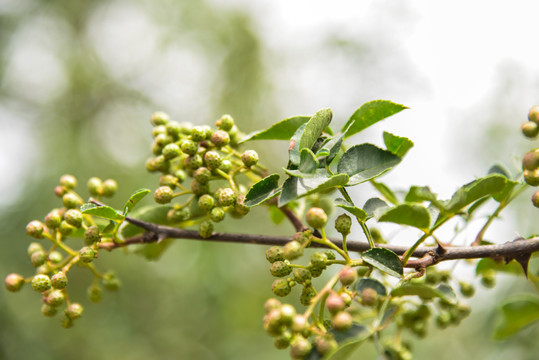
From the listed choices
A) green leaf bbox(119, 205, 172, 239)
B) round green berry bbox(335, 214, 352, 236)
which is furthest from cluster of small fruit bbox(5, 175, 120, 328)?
round green berry bbox(335, 214, 352, 236)

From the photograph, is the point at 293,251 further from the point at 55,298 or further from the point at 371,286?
the point at 55,298

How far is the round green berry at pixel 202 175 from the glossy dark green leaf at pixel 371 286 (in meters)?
0.61

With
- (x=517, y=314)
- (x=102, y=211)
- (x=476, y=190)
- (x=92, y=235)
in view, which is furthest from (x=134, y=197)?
(x=517, y=314)

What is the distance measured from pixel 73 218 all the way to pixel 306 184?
818 millimetres

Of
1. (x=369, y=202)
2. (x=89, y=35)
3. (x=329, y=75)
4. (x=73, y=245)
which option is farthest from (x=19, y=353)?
(x=89, y=35)

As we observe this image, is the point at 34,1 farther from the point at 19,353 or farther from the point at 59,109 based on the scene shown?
the point at 19,353

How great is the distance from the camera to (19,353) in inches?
249

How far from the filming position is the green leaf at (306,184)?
99cm

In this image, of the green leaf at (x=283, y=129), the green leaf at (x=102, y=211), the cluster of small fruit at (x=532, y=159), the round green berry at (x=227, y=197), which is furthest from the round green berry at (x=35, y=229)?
the cluster of small fruit at (x=532, y=159)

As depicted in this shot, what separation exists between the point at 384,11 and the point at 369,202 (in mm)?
9050

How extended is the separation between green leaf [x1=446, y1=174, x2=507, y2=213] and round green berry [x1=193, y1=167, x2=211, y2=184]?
724 millimetres

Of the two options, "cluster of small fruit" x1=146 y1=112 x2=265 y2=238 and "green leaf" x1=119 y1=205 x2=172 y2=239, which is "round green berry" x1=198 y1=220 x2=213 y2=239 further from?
"green leaf" x1=119 y1=205 x2=172 y2=239

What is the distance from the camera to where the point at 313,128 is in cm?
111

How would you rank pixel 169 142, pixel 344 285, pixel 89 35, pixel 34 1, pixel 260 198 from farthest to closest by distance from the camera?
1. pixel 89 35
2. pixel 34 1
3. pixel 169 142
4. pixel 260 198
5. pixel 344 285
